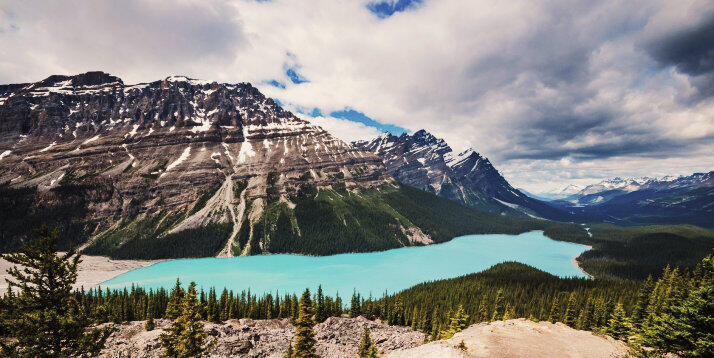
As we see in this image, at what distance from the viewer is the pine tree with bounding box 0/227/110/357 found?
1816cm

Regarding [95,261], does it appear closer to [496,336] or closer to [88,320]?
[88,320]

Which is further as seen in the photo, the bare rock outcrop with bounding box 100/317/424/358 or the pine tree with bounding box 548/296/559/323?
the pine tree with bounding box 548/296/559/323

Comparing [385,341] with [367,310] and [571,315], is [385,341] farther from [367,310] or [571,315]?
[571,315]

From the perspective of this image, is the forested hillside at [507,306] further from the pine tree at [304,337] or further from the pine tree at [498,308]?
the pine tree at [304,337]

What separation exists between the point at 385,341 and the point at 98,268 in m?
160

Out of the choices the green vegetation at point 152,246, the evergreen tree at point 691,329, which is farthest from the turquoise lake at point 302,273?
the evergreen tree at point 691,329

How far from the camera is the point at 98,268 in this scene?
14738cm

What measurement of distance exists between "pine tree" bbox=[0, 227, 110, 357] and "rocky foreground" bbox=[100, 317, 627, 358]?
23.2ft

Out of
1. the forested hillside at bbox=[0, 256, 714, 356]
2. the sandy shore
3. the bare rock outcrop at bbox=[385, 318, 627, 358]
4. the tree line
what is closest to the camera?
the tree line

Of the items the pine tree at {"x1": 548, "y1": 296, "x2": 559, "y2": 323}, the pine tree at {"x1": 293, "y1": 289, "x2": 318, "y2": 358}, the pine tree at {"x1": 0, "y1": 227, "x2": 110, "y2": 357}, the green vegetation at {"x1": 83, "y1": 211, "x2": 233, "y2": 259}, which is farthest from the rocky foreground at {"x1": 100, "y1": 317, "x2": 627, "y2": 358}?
the green vegetation at {"x1": 83, "y1": 211, "x2": 233, "y2": 259}

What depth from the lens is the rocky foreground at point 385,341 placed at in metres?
26.2

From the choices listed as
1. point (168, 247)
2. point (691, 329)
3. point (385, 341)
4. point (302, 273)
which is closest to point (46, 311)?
point (691, 329)

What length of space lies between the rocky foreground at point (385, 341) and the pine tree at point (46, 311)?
7.08 meters

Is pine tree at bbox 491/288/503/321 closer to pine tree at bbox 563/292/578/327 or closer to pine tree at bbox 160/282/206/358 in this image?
pine tree at bbox 563/292/578/327
